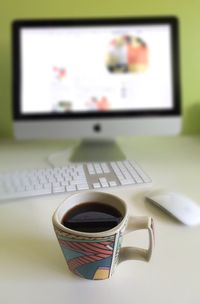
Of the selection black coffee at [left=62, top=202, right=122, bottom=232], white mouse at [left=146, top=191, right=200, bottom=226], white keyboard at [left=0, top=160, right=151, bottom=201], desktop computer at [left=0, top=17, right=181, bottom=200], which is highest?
desktop computer at [left=0, top=17, right=181, bottom=200]

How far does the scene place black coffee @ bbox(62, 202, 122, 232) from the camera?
1.20 feet

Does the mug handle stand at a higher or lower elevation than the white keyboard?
lower

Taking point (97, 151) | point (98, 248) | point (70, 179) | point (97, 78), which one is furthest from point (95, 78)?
point (98, 248)

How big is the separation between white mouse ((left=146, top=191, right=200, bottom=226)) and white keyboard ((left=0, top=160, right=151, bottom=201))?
0.26 ft

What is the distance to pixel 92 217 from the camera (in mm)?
387

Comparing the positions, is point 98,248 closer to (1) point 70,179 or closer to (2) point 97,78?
(1) point 70,179

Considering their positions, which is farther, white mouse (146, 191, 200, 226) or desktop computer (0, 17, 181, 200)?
desktop computer (0, 17, 181, 200)

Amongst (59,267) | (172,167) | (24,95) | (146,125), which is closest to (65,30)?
(24,95)

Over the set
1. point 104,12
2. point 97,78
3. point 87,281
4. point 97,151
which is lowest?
point 87,281

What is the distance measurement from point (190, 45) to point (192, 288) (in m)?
0.76

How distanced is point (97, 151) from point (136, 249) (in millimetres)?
464

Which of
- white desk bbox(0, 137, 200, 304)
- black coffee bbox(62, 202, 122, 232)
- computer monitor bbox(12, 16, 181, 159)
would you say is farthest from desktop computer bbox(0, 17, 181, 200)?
black coffee bbox(62, 202, 122, 232)

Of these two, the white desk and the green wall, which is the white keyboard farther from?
the green wall

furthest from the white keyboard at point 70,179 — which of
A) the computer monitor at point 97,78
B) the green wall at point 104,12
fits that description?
the green wall at point 104,12
